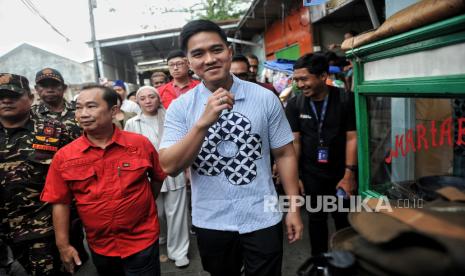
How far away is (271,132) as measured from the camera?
1.85m

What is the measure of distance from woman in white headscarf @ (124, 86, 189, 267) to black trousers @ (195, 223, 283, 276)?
1.66 m

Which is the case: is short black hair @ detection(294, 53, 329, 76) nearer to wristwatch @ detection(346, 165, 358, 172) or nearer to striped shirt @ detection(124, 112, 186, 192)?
wristwatch @ detection(346, 165, 358, 172)

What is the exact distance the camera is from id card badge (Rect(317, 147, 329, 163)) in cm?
275

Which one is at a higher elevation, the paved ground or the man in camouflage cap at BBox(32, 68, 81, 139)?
the man in camouflage cap at BBox(32, 68, 81, 139)

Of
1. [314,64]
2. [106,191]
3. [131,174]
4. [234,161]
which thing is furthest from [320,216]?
[106,191]

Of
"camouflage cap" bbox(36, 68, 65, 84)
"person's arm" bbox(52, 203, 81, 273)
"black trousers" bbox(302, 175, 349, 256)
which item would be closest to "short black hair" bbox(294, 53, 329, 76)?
"black trousers" bbox(302, 175, 349, 256)

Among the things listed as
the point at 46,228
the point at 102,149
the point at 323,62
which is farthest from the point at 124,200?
the point at 323,62

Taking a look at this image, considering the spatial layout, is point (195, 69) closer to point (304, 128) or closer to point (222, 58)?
point (222, 58)

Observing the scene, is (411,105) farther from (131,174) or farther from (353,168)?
(131,174)

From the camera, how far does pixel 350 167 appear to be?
2.71m

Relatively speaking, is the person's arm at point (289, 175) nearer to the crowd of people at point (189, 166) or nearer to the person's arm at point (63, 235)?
the crowd of people at point (189, 166)

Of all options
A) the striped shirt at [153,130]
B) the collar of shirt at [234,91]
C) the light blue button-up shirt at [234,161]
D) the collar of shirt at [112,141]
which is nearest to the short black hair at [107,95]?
the collar of shirt at [112,141]

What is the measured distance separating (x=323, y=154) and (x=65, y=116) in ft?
7.99

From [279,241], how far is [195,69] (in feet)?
3.53
